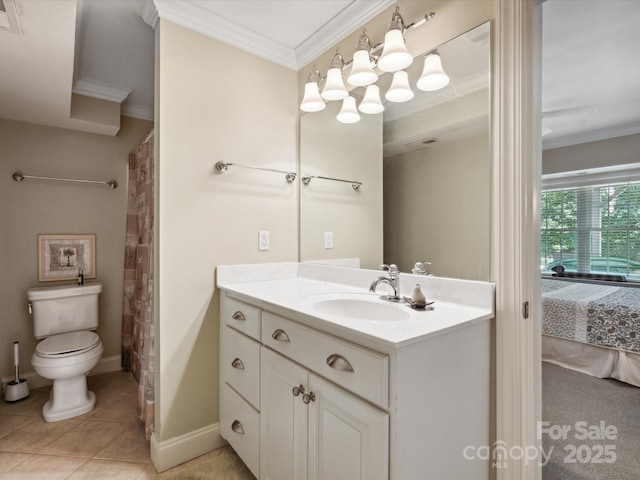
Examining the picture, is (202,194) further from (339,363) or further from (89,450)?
(89,450)

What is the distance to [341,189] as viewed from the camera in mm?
2053

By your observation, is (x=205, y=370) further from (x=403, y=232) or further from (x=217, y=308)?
(x=403, y=232)

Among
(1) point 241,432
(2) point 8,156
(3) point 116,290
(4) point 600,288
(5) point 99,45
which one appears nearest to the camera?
(1) point 241,432

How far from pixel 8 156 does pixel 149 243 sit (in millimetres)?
1580

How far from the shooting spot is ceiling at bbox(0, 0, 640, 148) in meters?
1.63

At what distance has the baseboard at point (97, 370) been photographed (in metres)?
2.58

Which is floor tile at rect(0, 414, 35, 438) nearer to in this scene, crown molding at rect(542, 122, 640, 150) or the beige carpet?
the beige carpet

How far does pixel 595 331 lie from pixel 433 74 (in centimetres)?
277

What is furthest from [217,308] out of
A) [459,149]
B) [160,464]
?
[459,149]

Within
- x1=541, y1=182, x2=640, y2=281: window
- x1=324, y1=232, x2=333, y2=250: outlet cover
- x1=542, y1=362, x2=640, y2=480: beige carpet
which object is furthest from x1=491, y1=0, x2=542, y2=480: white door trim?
x1=541, y1=182, x2=640, y2=281: window

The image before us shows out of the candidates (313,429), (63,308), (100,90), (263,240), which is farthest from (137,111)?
(313,429)

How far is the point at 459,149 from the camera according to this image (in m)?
1.43

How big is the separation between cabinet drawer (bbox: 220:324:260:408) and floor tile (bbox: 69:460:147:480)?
577 mm

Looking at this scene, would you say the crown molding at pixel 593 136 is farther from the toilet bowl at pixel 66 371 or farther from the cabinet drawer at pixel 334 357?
the toilet bowl at pixel 66 371
